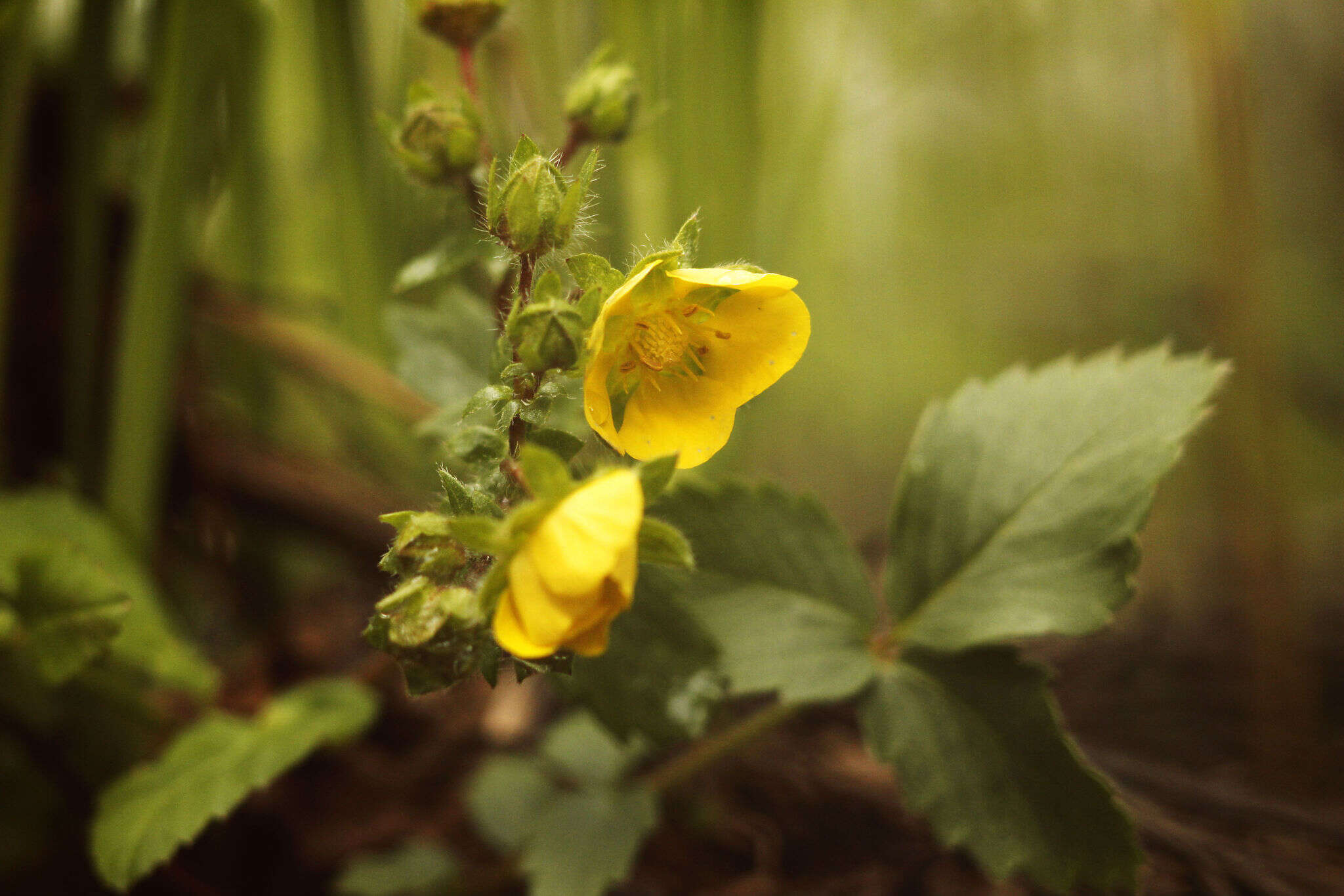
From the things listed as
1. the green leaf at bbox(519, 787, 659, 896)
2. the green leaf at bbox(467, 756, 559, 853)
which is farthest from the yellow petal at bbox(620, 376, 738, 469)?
the green leaf at bbox(467, 756, 559, 853)

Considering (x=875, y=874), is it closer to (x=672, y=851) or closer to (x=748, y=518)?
(x=672, y=851)

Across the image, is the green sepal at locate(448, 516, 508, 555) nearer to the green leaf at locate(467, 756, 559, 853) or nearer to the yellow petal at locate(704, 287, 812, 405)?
the yellow petal at locate(704, 287, 812, 405)

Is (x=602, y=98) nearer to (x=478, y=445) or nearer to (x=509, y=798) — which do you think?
(x=478, y=445)

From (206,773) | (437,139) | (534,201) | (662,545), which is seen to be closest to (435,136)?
(437,139)

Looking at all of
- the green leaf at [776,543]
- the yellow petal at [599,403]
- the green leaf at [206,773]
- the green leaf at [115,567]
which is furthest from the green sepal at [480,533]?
the green leaf at [115,567]

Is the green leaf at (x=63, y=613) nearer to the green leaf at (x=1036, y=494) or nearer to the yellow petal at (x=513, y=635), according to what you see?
the yellow petal at (x=513, y=635)
